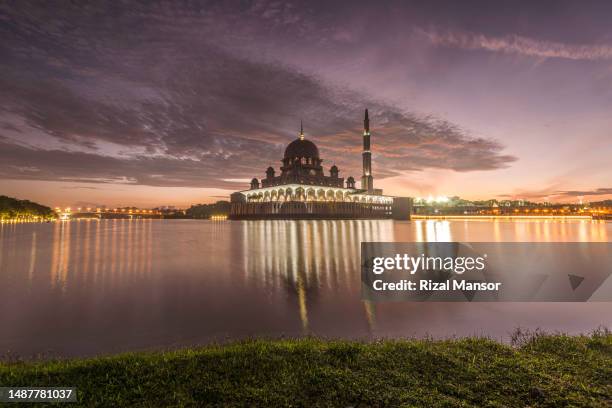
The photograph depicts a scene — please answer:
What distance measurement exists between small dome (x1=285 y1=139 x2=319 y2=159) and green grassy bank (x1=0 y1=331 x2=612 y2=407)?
124715 mm

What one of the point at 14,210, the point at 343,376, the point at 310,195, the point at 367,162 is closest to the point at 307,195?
the point at 310,195

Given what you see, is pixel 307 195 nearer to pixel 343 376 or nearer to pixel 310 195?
pixel 310 195

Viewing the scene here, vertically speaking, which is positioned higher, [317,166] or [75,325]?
[317,166]

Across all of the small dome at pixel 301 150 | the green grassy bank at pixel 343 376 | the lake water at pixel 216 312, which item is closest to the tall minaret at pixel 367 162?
the small dome at pixel 301 150

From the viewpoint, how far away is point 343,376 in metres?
4.77

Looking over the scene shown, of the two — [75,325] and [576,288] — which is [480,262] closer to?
[576,288]

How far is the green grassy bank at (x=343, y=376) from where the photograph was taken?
13.8ft

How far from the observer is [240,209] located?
132625 millimetres

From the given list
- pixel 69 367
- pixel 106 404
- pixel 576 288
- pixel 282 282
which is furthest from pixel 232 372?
pixel 576 288

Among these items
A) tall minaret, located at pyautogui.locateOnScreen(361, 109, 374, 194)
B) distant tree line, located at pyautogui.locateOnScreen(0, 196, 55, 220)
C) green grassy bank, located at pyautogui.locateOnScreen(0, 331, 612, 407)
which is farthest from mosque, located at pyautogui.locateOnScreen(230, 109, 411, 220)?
green grassy bank, located at pyautogui.locateOnScreen(0, 331, 612, 407)

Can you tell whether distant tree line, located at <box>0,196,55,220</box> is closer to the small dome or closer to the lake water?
the small dome

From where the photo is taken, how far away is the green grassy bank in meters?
4.20

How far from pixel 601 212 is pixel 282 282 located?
180 meters

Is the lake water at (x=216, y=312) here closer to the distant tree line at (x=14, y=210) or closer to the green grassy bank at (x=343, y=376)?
the green grassy bank at (x=343, y=376)
